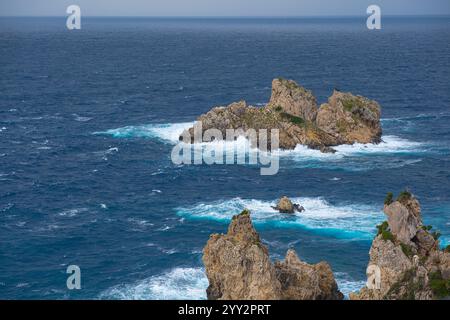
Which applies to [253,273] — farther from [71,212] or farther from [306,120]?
[306,120]

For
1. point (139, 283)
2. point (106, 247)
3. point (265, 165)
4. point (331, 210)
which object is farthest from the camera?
point (265, 165)

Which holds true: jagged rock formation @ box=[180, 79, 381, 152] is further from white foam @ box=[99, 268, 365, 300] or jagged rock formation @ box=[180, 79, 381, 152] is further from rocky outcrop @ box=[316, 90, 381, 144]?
white foam @ box=[99, 268, 365, 300]

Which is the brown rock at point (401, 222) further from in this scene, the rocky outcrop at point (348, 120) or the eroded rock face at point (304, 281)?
the rocky outcrop at point (348, 120)

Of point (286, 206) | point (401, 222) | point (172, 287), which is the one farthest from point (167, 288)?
point (286, 206)

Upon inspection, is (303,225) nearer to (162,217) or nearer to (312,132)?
(162,217)
